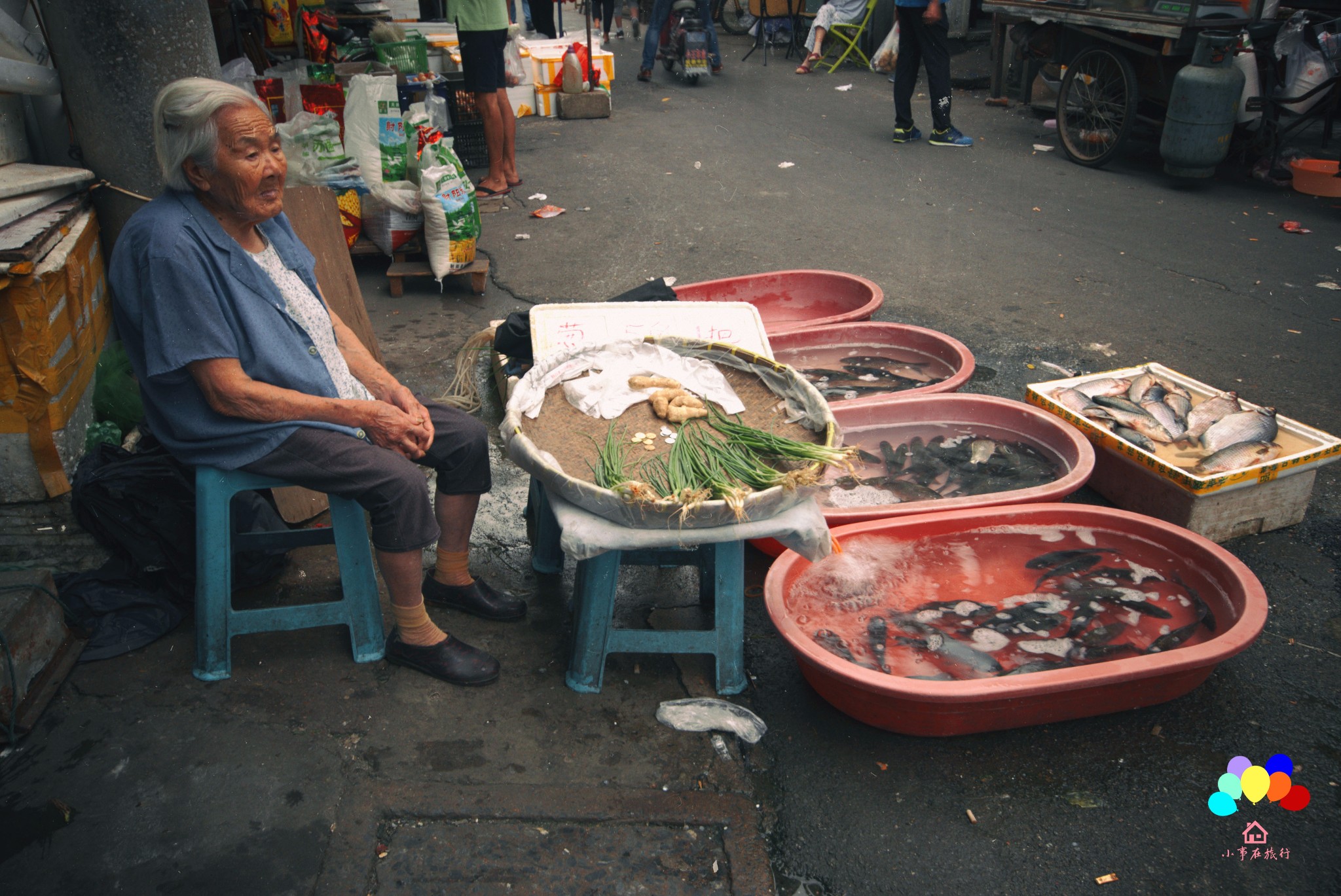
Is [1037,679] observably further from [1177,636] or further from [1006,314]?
[1006,314]

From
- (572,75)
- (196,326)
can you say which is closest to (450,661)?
(196,326)

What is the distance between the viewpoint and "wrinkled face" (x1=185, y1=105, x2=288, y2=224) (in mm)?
2221

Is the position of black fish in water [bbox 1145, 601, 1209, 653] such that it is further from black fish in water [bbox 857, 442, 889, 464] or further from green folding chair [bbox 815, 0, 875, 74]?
green folding chair [bbox 815, 0, 875, 74]

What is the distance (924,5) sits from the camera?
827cm

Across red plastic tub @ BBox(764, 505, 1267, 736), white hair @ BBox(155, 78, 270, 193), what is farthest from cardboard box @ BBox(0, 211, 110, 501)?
red plastic tub @ BBox(764, 505, 1267, 736)

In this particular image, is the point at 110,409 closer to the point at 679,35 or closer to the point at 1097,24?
the point at 1097,24

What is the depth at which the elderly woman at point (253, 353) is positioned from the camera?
7.17 feet

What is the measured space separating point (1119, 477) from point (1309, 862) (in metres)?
1.59

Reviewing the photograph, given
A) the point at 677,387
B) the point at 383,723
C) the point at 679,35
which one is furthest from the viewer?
the point at 679,35

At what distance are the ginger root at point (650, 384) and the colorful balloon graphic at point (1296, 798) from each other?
1.83m

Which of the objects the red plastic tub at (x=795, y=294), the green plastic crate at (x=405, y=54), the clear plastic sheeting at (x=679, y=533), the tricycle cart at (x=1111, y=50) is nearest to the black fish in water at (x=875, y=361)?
the red plastic tub at (x=795, y=294)

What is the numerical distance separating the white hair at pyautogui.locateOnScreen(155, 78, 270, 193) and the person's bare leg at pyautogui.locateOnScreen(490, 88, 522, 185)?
5.01 meters

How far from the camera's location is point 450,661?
2.61m

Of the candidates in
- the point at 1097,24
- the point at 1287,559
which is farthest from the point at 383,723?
the point at 1097,24
